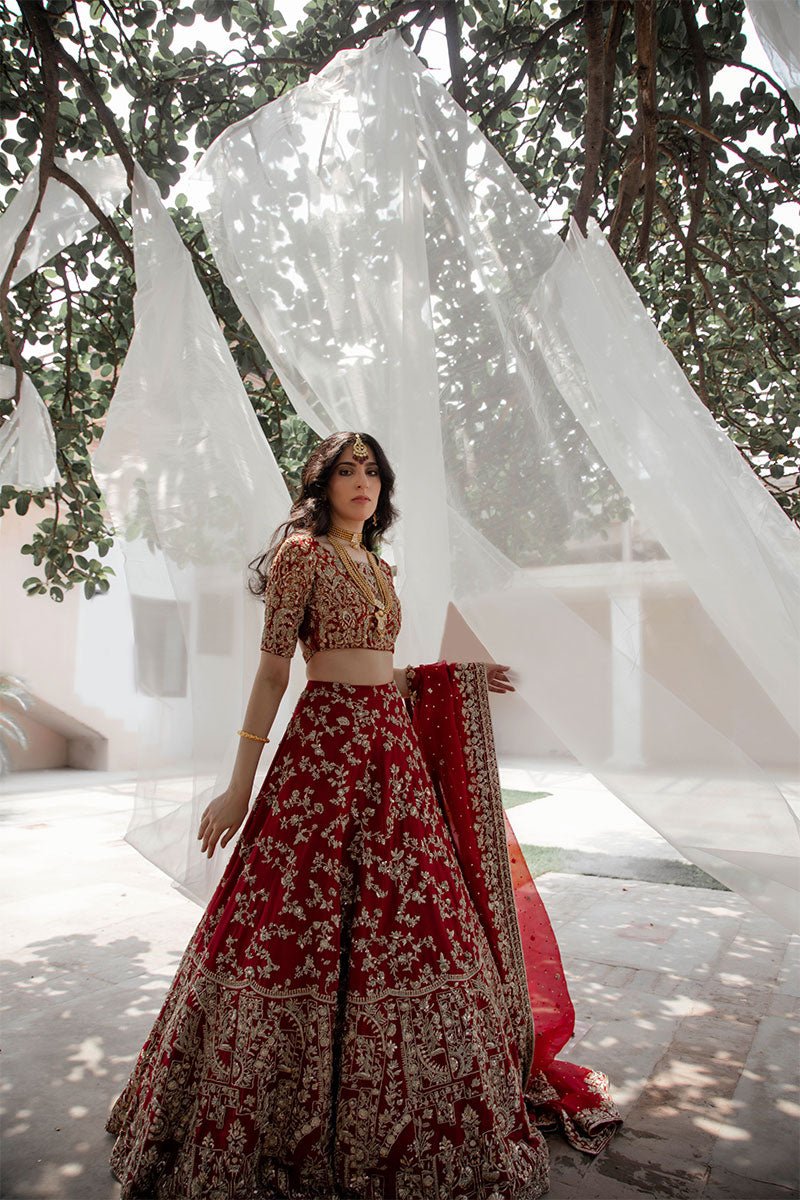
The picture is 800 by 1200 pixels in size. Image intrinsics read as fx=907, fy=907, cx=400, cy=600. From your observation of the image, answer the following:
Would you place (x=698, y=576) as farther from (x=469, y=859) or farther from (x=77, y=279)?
(x=77, y=279)

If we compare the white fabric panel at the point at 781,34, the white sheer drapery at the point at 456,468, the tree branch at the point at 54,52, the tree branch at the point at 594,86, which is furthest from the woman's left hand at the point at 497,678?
the tree branch at the point at 54,52

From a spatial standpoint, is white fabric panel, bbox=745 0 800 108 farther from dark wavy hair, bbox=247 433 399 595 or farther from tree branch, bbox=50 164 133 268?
tree branch, bbox=50 164 133 268

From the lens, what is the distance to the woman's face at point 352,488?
6.30 ft

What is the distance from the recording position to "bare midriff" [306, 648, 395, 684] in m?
1.89

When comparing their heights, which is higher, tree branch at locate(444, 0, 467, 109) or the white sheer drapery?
tree branch at locate(444, 0, 467, 109)

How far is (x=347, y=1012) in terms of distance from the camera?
1.66m

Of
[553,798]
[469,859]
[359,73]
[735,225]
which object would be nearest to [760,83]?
[735,225]

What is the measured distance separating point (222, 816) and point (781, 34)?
173 centimetres

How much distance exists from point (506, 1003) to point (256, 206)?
1.80 meters

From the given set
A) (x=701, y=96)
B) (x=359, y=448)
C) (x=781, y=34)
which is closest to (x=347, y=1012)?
(x=359, y=448)

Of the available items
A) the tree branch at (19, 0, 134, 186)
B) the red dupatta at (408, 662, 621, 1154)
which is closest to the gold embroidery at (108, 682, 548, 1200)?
the red dupatta at (408, 662, 621, 1154)

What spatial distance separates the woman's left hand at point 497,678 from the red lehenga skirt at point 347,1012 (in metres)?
0.21

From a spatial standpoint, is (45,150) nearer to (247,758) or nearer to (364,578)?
(364,578)

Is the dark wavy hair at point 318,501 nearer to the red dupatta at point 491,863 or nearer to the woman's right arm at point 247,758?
the woman's right arm at point 247,758
